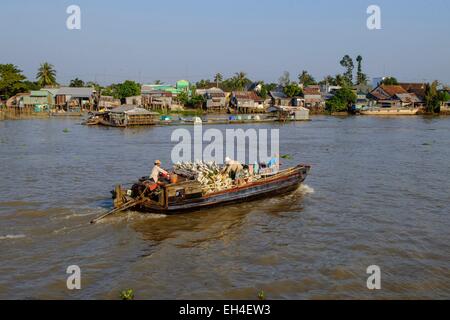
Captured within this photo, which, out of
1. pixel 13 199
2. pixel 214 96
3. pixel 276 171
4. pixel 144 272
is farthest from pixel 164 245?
pixel 214 96

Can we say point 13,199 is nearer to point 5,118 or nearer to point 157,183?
point 157,183

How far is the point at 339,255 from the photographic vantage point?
34.2 ft

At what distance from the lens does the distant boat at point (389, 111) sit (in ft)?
222

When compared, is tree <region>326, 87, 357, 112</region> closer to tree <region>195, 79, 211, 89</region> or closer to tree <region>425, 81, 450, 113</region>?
tree <region>425, 81, 450, 113</region>

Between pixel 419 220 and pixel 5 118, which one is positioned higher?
pixel 5 118

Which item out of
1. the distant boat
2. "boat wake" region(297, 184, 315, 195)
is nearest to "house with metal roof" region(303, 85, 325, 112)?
the distant boat

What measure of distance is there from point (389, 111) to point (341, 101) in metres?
7.60

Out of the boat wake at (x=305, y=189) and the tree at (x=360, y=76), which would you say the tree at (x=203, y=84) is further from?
the boat wake at (x=305, y=189)

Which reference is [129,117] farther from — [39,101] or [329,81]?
[329,81]

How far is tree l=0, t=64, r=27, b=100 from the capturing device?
6088cm

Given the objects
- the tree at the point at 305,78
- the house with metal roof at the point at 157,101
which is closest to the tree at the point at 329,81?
the tree at the point at 305,78

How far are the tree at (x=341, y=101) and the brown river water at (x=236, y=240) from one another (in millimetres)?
50815

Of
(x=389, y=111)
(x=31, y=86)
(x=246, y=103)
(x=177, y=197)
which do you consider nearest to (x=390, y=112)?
(x=389, y=111)

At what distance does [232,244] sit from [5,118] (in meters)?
49.6
